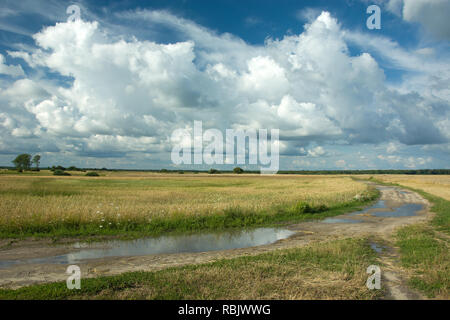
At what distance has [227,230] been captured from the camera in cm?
1716

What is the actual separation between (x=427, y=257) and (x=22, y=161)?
6894 inches

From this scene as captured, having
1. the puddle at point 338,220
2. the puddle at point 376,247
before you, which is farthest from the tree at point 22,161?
the puddle at point 376,247

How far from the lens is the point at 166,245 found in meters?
13.2

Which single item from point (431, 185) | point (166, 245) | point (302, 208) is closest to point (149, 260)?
point (166, 245)

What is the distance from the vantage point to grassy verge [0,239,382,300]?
22.4ft

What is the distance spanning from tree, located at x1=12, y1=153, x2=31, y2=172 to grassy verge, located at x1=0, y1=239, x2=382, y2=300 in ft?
553

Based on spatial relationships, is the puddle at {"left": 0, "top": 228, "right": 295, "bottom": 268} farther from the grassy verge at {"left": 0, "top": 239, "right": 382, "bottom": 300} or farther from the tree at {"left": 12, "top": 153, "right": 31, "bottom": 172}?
the tree at {"left": 12, "top": 153, "right": 31, "bottom": 172}

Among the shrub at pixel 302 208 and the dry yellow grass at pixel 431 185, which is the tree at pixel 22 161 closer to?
the shrub at pixel 302 208

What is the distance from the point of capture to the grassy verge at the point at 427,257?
7.44m

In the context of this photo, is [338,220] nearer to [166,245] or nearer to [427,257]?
[427,257]

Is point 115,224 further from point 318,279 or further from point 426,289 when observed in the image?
point 426,289
